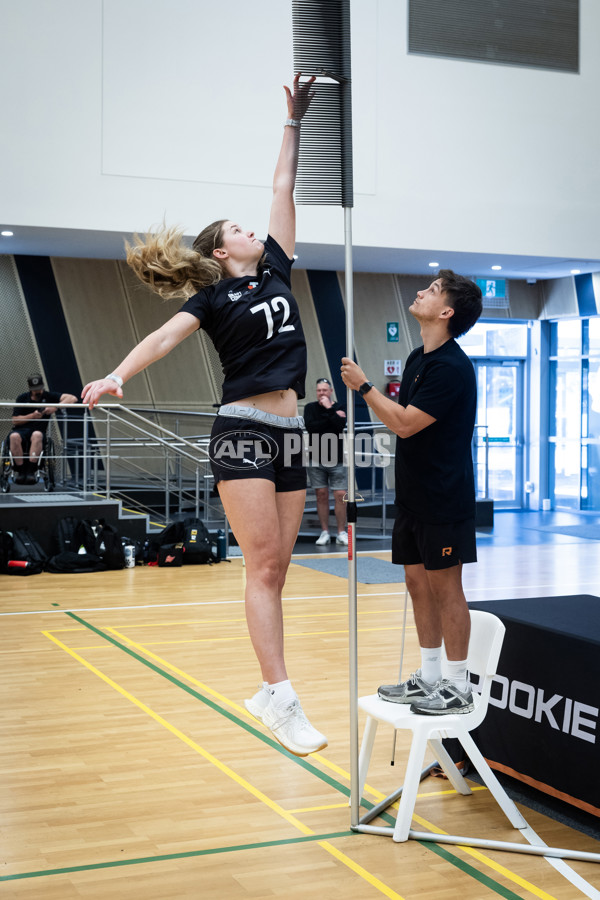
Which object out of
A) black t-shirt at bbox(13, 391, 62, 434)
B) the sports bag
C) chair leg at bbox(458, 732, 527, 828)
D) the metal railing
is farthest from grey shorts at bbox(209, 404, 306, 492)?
the metal railing

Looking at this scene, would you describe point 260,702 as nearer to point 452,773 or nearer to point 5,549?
point 452,773

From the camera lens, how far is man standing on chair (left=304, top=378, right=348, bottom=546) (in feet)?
36.5

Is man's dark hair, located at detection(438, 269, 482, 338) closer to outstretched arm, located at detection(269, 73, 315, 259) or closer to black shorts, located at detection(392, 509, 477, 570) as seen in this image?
outstretched arm, located at detection(269, 73, 315, 259)

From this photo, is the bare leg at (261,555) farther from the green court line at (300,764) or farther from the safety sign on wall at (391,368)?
the safety sign on wall at (391,368)

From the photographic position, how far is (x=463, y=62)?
12672 millimetres

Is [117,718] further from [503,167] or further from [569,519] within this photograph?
[569,519]

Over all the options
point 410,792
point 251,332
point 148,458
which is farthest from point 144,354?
point 148,458

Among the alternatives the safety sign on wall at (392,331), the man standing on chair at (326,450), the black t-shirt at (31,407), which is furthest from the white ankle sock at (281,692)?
Answer: the safety sign on wall at (392,331)

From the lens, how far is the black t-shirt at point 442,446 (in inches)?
130

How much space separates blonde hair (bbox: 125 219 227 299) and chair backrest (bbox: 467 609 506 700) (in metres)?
1.54

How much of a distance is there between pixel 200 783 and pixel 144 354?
1.90m

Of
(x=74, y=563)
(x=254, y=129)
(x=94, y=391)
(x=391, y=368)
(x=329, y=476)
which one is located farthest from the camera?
(x=391, y=368)

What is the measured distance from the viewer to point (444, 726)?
3230 mm

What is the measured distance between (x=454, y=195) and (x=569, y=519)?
557cm
